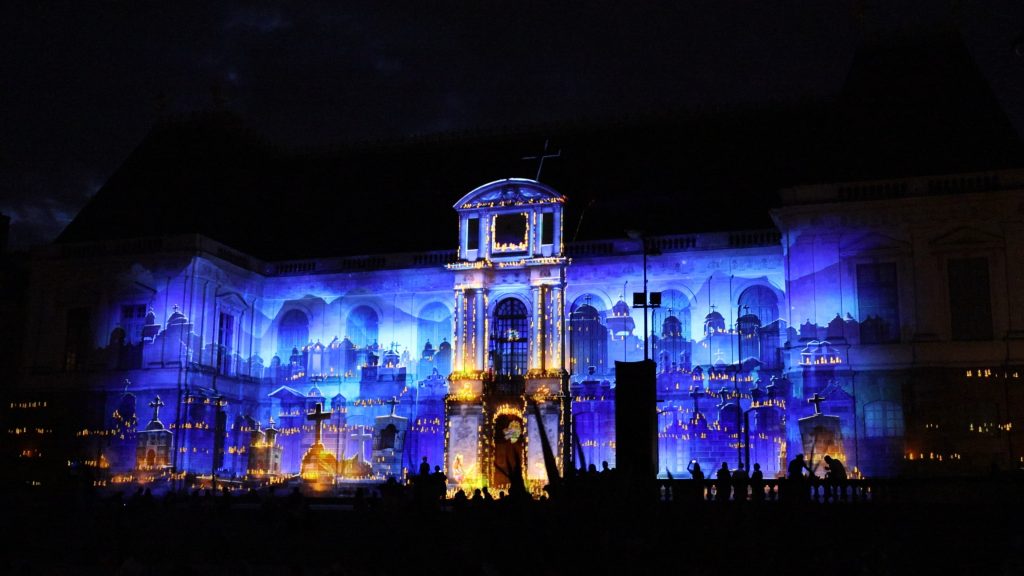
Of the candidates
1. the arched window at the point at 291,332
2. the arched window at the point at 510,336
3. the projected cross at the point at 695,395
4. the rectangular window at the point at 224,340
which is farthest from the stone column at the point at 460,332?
the rectangular window at the point at 224,340

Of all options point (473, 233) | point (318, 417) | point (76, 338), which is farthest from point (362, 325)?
point (76, 338)

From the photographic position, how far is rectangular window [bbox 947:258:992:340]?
108ft

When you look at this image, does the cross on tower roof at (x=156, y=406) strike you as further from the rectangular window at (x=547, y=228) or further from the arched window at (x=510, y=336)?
the rectangular window at (x=547, y=228)

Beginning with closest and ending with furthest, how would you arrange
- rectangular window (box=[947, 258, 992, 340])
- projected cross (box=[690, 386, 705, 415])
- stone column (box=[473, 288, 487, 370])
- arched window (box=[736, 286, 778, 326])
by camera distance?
rectangular window (box=[947, 258, 992, 340]) → projected cross (box=[690, 386, 705, 415]) → arched window (box=[736, 286, 778, 326]) → stone column (box=[473, 288, 487, 370])

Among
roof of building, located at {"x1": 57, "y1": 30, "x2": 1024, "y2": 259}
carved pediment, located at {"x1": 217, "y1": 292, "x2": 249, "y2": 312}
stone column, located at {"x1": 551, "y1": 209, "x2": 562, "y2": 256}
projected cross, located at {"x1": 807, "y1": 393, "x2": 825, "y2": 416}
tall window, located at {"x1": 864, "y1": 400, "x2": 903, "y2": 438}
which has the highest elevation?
roof of building, located at {"x1": 57, "y1": 30, "x2": 1024, "y2": 259}

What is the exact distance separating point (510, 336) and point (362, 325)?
6.76 m

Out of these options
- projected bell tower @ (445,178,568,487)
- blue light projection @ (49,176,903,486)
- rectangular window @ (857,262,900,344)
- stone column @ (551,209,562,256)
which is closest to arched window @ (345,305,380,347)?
blue light projection @ (49,176,903,486)

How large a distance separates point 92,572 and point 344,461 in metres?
18.0

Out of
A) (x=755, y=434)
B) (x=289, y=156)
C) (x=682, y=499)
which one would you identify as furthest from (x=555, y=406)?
(x=682, y=499)

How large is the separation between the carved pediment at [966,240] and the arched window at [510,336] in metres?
14.1

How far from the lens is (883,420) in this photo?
32.9m

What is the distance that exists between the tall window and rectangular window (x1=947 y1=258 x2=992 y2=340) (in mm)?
2876

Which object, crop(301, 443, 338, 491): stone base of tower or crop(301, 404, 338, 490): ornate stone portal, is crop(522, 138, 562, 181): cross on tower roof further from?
crop(301, 443, 338, 491): stone base of tower

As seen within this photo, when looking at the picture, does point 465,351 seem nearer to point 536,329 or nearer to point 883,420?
point 536,329
